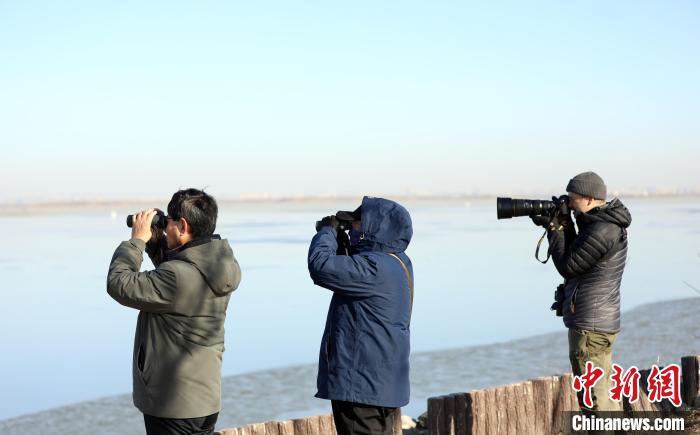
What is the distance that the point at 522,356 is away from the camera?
1223cm

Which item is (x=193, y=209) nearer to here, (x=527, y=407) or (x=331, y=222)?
(x=331, y=222)

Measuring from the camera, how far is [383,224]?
3.72m

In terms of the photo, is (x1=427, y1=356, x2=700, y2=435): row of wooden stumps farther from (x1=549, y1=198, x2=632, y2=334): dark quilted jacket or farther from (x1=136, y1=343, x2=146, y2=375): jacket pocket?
(x1=136, y1=343, x2=146, y2=375): jacket pocket

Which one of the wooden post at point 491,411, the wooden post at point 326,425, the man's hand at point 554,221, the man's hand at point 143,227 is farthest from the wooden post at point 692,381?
the man's hand at point 143,227

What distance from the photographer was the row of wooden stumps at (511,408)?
5.07m

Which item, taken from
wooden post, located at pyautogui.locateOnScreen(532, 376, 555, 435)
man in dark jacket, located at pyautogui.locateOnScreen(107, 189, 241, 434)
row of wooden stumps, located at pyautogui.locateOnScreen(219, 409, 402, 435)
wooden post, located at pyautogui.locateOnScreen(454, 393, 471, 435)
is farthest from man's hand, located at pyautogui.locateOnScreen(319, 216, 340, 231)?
wooden post, located at pyautogui.locateOnScreen(532, 376, 555, 435)

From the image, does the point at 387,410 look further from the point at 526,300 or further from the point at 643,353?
the point at 526,300

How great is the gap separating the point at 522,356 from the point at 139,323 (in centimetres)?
947

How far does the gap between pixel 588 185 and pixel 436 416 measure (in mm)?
1641

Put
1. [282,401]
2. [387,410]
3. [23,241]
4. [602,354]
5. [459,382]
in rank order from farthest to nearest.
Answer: [23,241] → [459,382] → [282,401] → [602,354] → [387,410]

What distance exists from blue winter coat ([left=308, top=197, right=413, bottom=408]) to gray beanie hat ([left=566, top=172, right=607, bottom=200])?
143 centimetres

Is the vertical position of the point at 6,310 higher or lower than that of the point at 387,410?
lower

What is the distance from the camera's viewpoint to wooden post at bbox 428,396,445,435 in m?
5.01

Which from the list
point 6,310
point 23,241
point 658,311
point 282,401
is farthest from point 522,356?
point 23,241
